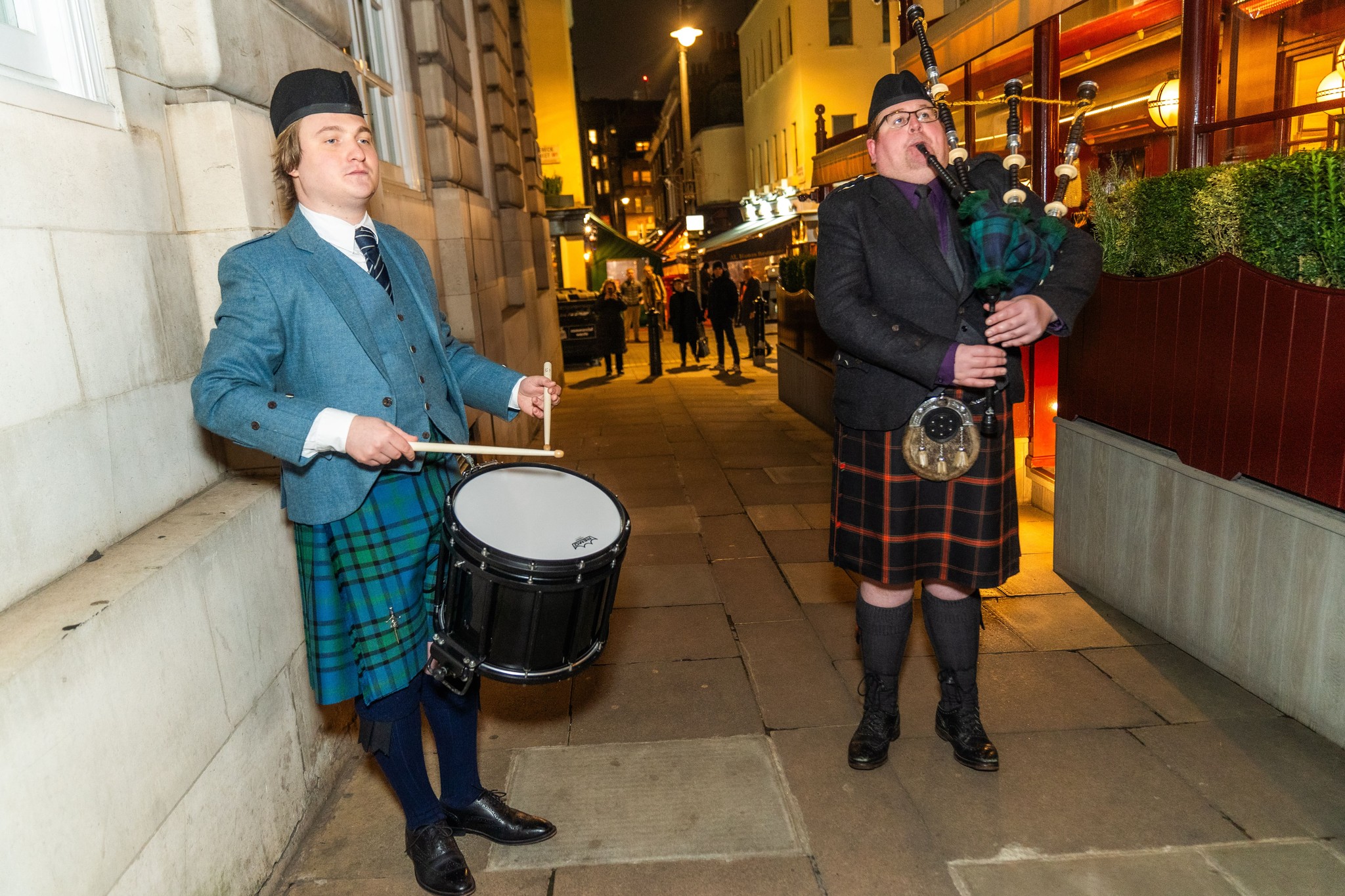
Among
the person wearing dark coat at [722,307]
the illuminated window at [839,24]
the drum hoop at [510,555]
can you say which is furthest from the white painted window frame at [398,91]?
the illuminated window at [839,24]

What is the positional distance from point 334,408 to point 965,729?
2.12 metres

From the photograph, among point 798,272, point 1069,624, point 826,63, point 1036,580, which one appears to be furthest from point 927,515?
point 826,63

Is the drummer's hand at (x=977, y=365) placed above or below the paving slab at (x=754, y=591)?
above

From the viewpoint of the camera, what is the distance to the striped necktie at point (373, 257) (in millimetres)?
2283

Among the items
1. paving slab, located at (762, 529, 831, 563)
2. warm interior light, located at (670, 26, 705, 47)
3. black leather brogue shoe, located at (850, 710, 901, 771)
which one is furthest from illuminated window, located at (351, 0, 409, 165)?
warm interior light, located at (670, 26, 705, 47)

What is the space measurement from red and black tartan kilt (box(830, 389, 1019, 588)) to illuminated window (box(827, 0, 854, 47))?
26.9 m

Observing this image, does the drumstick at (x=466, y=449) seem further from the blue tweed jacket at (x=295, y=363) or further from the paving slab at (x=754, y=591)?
the paving slab at (x=754, y=591)

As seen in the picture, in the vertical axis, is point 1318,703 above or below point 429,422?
below

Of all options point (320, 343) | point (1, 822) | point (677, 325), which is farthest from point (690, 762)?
point (677, 325)

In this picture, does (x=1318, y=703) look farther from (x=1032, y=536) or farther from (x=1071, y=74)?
(x=1071, y=74)

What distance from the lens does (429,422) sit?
2.35m

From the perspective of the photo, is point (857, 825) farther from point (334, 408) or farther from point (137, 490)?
point (137, 490)

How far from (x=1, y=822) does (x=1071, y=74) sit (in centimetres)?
761

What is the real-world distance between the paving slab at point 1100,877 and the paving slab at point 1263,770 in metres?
0.28
